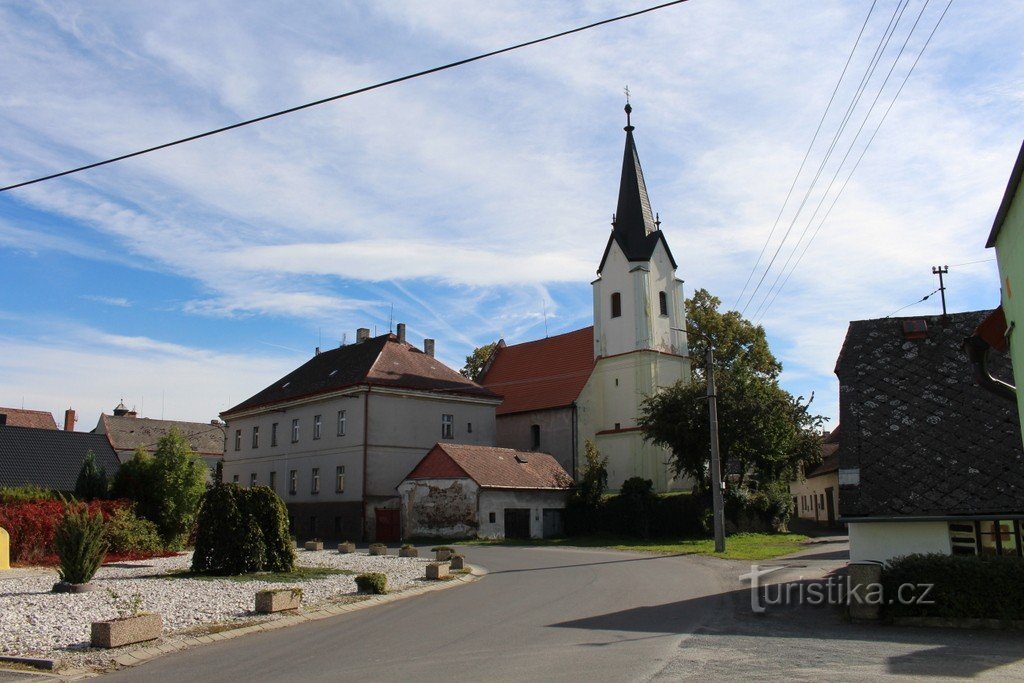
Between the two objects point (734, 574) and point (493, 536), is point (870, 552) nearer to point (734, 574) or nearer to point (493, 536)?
point (734, 574)

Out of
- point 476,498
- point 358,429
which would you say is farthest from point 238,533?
point 358,429

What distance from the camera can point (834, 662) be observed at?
388 inches

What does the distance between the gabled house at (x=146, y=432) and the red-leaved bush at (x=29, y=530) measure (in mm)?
49104

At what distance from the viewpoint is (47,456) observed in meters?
32.7

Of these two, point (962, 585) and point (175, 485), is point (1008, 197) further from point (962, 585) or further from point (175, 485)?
point (175, 485)

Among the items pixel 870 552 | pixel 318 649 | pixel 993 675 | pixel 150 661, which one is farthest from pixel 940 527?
pixel 150 661

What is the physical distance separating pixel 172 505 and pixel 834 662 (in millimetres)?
23811

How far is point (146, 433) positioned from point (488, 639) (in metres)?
73.6

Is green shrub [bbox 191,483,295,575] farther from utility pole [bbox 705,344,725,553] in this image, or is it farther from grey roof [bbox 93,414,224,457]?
grey roof [bbox 93,414,224,457]

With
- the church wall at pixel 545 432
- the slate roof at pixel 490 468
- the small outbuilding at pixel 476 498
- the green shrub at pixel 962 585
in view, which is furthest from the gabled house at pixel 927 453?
the church wall at pixel 545 432

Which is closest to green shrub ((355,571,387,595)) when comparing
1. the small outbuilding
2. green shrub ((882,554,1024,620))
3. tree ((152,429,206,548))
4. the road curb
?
the road curb

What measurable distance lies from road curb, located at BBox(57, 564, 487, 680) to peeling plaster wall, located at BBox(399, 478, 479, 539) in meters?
17.6

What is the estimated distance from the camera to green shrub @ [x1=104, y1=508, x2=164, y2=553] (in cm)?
2539

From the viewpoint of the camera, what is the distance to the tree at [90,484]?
2758 centimetres
